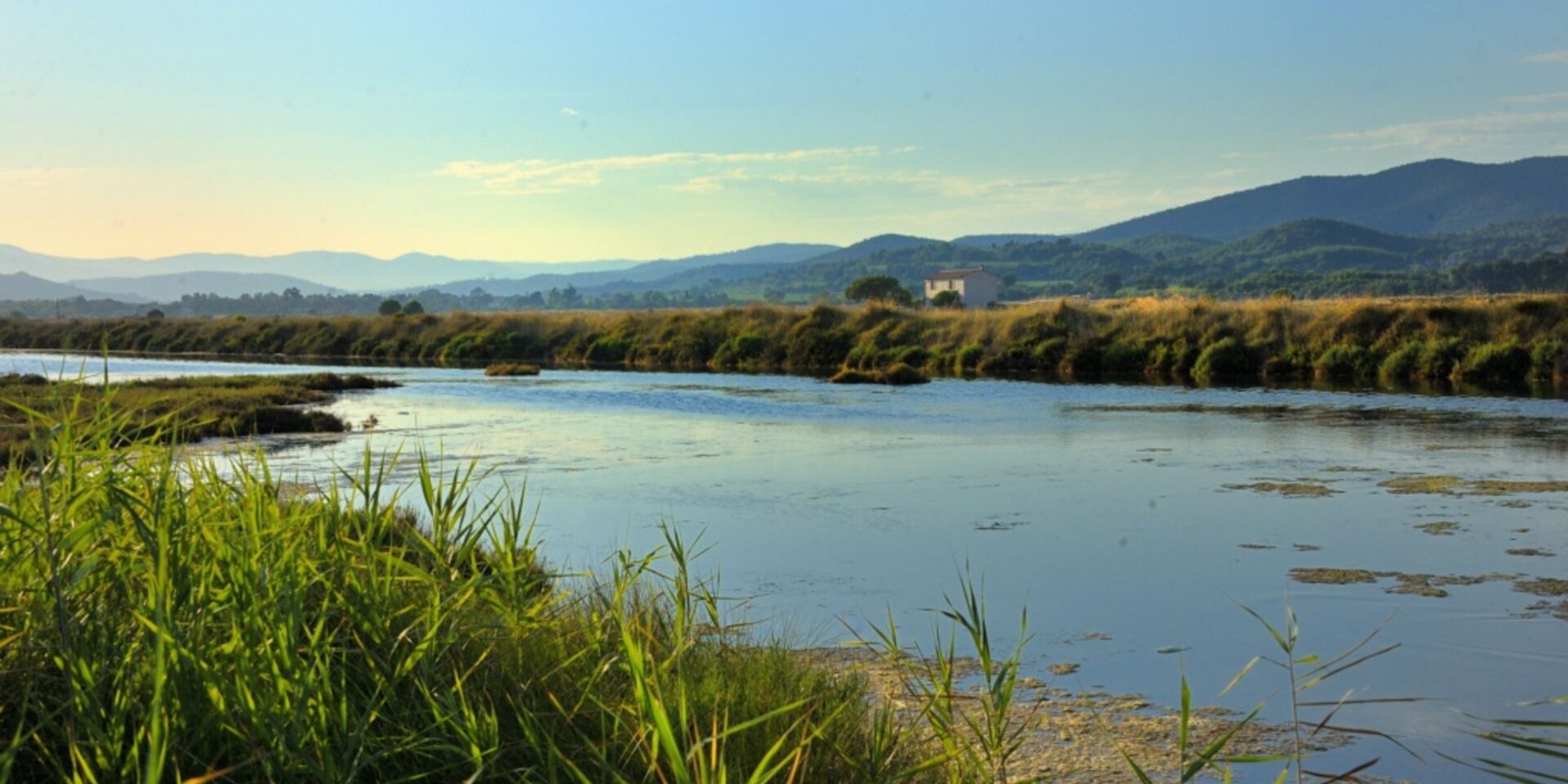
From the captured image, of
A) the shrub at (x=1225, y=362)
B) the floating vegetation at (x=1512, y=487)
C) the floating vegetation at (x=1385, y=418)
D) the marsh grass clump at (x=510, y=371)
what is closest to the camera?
the floating vegetation at (x=1512, y=487)

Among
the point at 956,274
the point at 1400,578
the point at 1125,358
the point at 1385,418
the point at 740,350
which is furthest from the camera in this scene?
the point at 956,274

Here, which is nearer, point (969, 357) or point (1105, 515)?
point (1105, 515)

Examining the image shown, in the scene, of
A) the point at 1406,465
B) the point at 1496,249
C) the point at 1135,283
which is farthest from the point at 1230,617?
the point at 1496,249

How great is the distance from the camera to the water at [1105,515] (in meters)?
8.66

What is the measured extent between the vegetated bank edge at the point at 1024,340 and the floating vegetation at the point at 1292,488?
19695 millimetres

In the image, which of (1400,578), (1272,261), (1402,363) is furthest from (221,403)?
(1272,261)

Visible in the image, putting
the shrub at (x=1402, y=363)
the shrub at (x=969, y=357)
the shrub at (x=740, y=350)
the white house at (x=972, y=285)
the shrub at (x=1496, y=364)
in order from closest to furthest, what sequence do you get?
the shrub at (x=1496, y=364)
the shrub at (x=1402, y=363)
the shrub at (x=969, y=357)
the shrub at (x=740, y=350)
the white house at (x=972, y=285)

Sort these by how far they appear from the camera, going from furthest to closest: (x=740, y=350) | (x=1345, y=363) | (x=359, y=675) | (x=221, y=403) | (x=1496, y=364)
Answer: (x=740, y=350) < (x=1345, y=363) < (x=1496, y=364) < (x=221, y=403) < (x=359, y=675)

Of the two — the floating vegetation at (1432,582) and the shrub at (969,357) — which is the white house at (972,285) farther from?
the floating vegetation at (1432,582)

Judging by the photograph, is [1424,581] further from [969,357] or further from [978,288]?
[978,288]

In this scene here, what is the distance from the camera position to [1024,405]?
29.1 metres

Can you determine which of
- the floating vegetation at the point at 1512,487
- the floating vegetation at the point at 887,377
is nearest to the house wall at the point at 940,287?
the floating vegetation at the point at 887,377

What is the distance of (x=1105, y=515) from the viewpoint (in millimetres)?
14414

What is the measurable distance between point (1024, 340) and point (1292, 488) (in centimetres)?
2850
